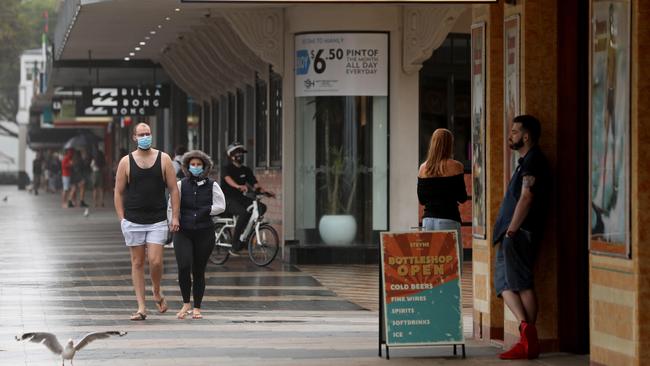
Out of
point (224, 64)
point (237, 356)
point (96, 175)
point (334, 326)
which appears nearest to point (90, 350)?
point (237, 356)

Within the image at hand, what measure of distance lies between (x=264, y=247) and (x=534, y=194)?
10488 millimetres

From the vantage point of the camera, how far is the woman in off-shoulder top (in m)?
12.1

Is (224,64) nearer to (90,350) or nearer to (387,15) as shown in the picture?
(387,15)

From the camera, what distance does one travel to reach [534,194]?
10.4m

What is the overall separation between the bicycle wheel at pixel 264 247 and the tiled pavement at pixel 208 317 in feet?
0.63

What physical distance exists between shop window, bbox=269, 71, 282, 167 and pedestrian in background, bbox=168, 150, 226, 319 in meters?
9.04

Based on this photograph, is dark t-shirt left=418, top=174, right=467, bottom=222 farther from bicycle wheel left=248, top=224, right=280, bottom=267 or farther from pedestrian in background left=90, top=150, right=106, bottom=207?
pedestrian in background left=90, top=150, right=106, bottom=207

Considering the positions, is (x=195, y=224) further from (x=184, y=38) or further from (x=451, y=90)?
(x=184, y=38)

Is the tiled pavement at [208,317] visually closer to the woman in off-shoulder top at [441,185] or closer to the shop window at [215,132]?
the woman in off-shoulder top at [441,185]

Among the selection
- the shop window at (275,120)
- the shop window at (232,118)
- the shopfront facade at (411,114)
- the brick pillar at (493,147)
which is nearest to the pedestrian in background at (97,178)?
the shopfront facade at (411,114)

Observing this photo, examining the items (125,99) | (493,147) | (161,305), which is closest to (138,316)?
(161,305)

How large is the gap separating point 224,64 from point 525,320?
725 inches

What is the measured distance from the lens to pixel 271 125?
2417 centimetres

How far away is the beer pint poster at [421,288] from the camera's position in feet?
34.9
